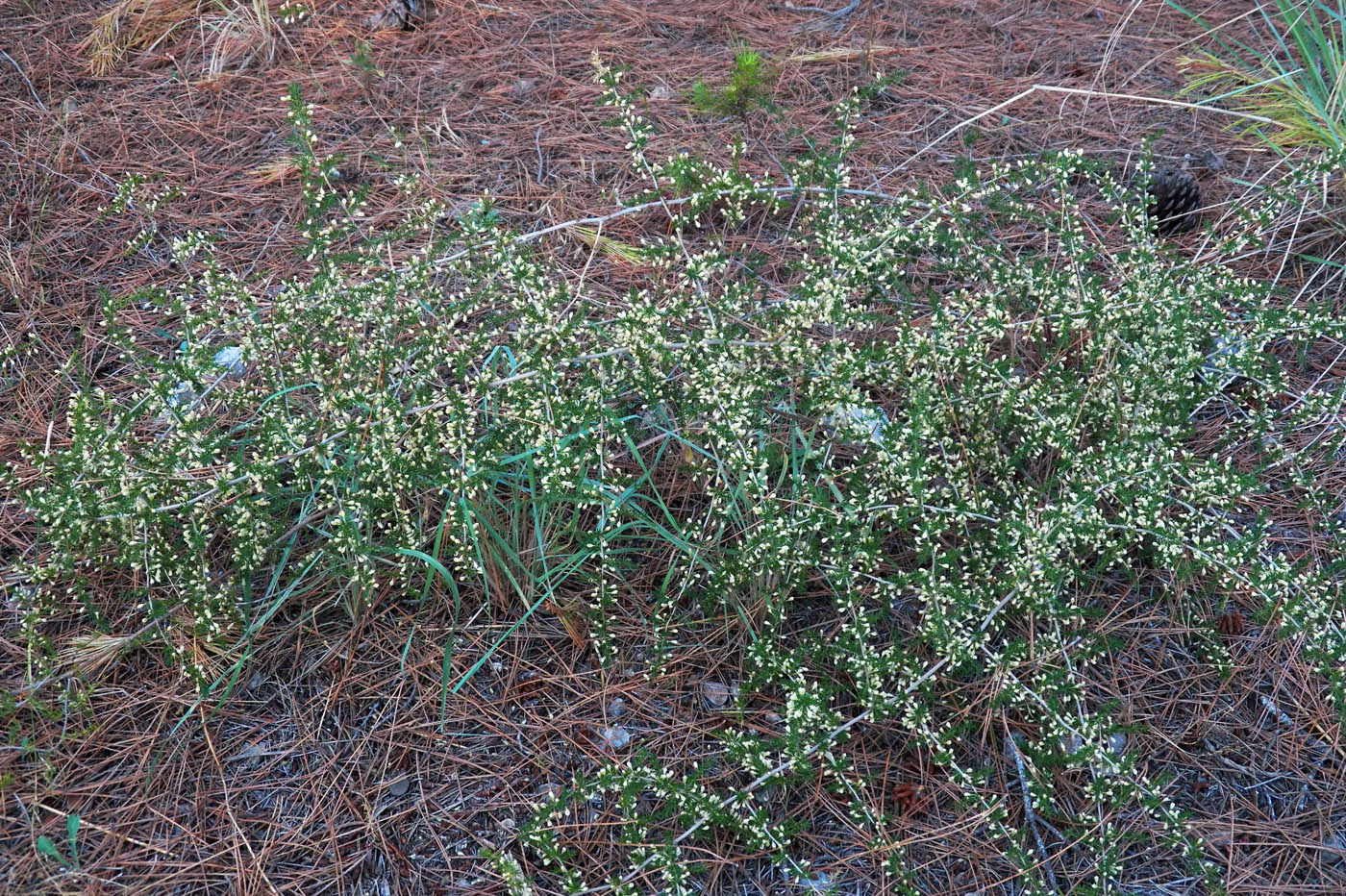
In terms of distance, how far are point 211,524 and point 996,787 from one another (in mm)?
2194

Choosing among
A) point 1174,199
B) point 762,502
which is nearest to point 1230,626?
point 762,502

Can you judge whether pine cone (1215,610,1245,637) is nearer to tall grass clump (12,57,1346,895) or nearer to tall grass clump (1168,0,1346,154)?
tall grass clump (12,57,1346,895)

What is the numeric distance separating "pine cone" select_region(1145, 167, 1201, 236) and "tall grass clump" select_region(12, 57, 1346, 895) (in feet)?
2.01

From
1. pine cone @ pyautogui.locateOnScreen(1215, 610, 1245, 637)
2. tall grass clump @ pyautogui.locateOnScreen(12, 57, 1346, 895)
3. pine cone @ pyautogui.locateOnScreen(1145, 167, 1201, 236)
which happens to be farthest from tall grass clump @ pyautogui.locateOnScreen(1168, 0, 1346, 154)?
pine cone @ pyautogui.locateOnScreen(1215, 610, 1245, 637)

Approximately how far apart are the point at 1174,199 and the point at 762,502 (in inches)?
92.2

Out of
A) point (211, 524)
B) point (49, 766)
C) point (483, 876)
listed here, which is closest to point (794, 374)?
point (483, 876)

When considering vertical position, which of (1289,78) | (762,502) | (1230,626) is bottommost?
(1230,626)

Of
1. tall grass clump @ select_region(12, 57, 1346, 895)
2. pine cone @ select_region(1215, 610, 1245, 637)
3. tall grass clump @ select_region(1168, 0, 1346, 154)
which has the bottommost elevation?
pine cone @ select_region(1215, 610, 1245, 637)

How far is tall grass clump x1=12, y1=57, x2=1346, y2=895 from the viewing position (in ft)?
7.43

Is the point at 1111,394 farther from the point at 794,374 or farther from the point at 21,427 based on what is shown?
the point at 21,427

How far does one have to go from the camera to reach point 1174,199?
3.69m

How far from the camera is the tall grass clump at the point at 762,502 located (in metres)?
2.26

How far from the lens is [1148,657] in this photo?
8.39 feet

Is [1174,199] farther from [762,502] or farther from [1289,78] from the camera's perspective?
[762,502]
